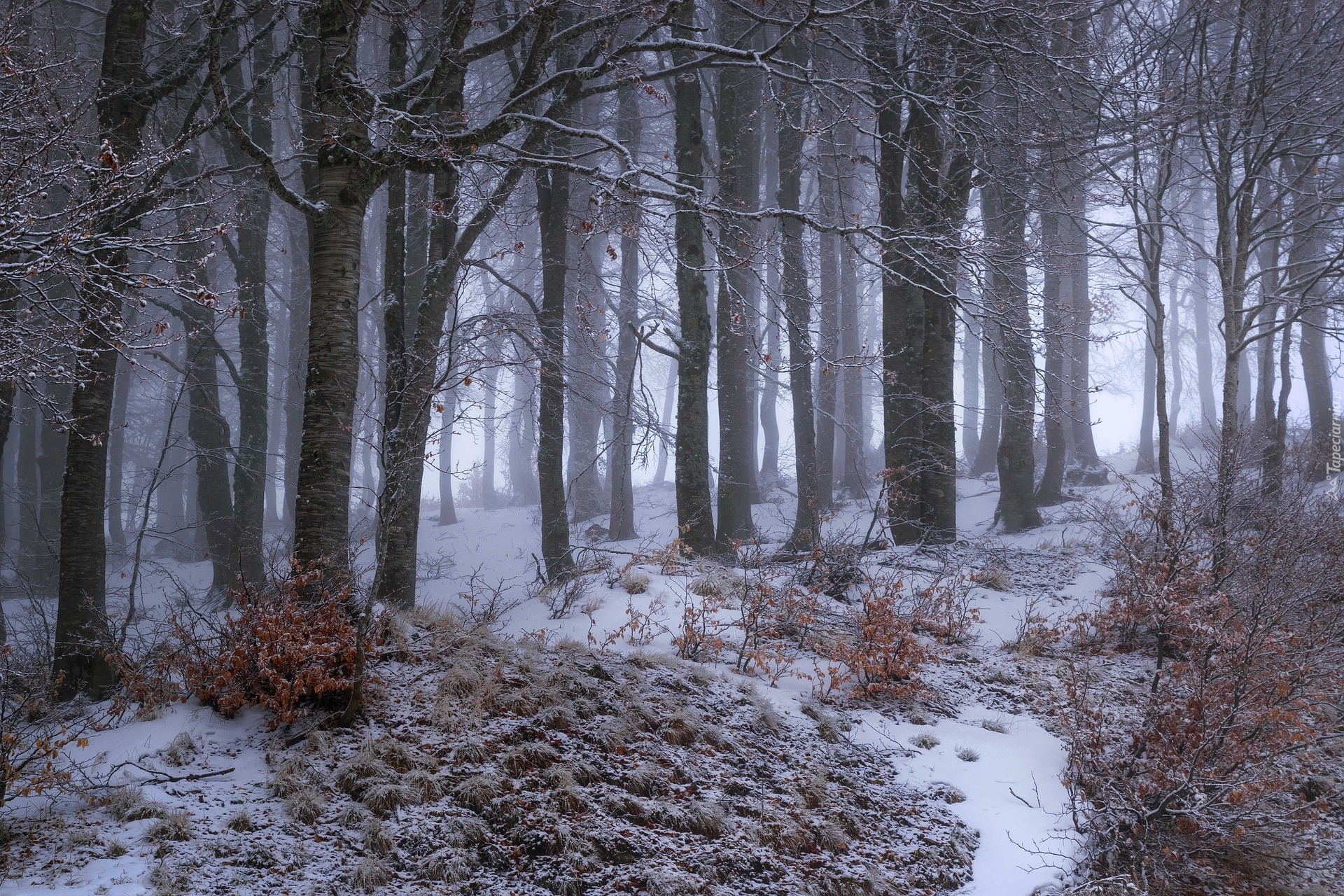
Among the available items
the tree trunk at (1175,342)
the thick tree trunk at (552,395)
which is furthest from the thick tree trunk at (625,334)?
the tree trunk at (1175,342)

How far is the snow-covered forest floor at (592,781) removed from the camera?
3.38 m

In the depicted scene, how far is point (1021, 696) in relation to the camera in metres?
5.98

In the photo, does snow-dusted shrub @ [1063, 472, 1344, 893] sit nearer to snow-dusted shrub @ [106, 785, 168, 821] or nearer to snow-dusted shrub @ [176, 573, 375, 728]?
snow-dusted shrub @ [176, 573, 375, 728]

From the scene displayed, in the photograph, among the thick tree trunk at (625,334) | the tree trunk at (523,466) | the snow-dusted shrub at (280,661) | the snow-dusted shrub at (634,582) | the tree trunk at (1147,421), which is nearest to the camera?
the snow-dusted shrub at (280,661)

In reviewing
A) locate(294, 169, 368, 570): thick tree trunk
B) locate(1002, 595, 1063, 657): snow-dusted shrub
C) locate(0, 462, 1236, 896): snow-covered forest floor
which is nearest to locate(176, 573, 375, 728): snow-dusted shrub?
locate(0, 462, 1236, 896): snow-covered forest floor

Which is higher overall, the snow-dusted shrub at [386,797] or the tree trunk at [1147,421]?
the tree trunk at [1147,421]

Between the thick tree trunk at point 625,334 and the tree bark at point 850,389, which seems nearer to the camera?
the thick tree trunk at point 625,334

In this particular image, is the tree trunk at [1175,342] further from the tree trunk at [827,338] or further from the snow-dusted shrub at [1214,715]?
the snow-dusted shrub at [1214,715]

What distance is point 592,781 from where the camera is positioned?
4.14 metres

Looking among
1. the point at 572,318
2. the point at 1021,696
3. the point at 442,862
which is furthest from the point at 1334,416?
the point at 442,862

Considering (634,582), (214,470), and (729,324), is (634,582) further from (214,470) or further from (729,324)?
(214,470)

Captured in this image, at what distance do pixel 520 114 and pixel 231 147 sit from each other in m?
7.51

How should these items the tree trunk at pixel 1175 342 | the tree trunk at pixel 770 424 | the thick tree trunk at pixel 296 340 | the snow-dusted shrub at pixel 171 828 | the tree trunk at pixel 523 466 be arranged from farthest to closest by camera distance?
the tree trunk at pixel 1175 342 < the tree trunk at pixel 523 466 < the tree trunk at pixel 770 424 < the thick tree trunk at pixel 296 340 < the snow-dusted shrub at pixel 171 828

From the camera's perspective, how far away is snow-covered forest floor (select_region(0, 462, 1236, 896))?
338 centimetres
